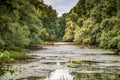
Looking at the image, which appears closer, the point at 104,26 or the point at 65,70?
the point at 65,70

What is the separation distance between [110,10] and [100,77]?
50.6 metres

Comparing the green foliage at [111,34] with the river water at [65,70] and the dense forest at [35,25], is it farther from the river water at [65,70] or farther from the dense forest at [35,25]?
the river water at [65,70]

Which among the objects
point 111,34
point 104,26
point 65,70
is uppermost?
point 104,26

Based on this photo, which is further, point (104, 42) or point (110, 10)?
point (110, 10)

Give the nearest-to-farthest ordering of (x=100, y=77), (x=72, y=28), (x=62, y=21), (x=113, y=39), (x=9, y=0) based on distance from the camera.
A: (x=100, y=77)
(x=9, y=0)
(x=113, y=39)
(x=72, y=28)
(x=62, y=21)

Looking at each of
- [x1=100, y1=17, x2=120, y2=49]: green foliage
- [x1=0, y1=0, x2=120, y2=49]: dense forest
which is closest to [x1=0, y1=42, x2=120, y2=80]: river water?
[x1=0, y1=0, x2=120, y2=49]: dense forest

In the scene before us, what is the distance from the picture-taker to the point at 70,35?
113312 millimetres

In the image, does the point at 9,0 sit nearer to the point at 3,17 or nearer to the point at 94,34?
the point at 3,17

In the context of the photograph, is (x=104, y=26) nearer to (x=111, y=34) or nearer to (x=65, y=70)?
(x=111, y=34)

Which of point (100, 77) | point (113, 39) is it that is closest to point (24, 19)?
point (113, 39)

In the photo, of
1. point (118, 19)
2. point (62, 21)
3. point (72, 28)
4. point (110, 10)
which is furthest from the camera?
point (62, 21)

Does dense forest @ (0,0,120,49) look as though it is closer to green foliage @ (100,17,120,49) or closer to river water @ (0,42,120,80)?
green foliage @ (100,17,120,49)

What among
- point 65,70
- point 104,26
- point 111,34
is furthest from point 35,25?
point 65,70

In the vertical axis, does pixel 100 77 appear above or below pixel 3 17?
below
